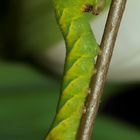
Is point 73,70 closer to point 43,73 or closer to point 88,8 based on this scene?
point 88,8

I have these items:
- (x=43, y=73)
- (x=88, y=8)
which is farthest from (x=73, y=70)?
(x=43, y=73)

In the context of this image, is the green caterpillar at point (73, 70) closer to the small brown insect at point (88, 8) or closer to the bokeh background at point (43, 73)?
the small brown insect at point (88, 8)

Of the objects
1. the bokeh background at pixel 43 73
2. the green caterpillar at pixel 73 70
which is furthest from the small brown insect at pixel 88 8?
the bokeh background at pixel 43 73

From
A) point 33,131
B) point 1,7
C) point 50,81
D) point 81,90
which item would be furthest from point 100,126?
point 1,7

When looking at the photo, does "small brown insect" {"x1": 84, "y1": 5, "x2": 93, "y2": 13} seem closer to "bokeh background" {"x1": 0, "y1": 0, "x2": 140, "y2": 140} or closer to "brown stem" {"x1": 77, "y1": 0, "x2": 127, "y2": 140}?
"brown stem" {"x1": 77, "y1": 0, "x2": 127, "y2": 140}

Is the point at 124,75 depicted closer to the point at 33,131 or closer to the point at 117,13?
the point at 33,131

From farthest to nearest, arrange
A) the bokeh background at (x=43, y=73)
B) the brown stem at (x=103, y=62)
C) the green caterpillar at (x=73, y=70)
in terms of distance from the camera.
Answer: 1. the bokeh background at (x=43, y=73)
2. the green caterpillar at (x=73, y=70)
3. the brown stem at (x=103, y=62)
